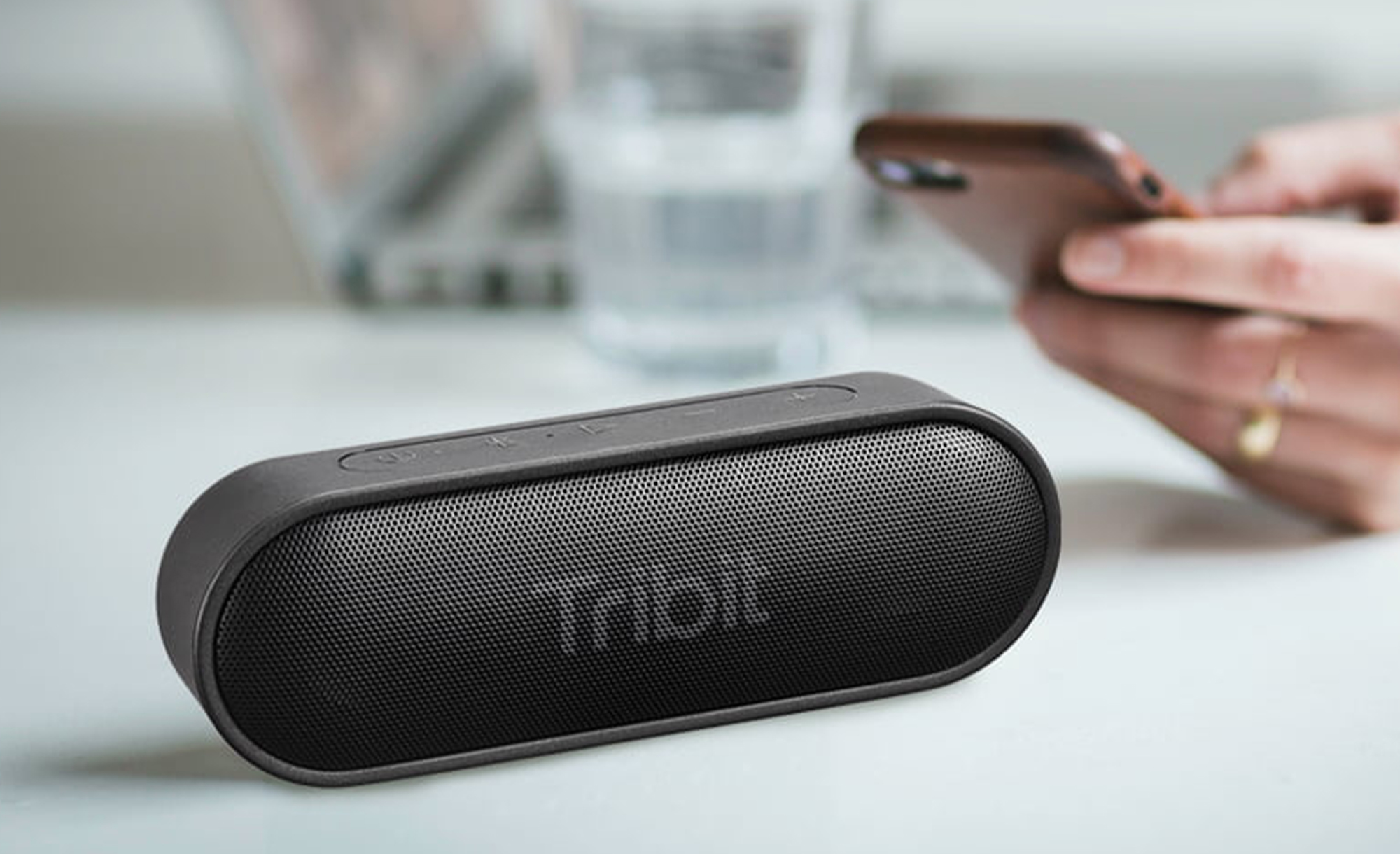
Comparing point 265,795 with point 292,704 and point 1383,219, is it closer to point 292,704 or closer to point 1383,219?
point 292,704

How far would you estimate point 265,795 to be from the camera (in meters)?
0.64

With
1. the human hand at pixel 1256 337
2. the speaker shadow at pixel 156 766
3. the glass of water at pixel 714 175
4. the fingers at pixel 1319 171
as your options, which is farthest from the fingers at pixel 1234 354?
the speaker shadow at pixel 156 766

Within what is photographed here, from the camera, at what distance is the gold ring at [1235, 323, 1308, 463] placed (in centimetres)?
87

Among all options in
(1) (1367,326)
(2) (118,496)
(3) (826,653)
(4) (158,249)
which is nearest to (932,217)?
(1) (1367,326)

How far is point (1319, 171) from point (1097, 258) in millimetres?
254

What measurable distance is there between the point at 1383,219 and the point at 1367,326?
0.22 metres

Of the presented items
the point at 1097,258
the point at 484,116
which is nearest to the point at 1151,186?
the point at 1097,258

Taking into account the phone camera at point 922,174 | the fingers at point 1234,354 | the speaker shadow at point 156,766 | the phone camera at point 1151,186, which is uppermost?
the phone camera at point 1151,186

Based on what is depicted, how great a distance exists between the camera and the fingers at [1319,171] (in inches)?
40.5

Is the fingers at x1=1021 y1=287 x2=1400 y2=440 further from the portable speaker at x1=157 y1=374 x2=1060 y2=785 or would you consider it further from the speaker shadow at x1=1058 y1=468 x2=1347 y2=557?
the portable speaker at x1=157 y1=374 x2=1060 y2=785

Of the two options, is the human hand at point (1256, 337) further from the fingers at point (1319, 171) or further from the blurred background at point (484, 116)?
the blurred background at point (484, 116)

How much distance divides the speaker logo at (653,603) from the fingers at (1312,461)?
0.33 m

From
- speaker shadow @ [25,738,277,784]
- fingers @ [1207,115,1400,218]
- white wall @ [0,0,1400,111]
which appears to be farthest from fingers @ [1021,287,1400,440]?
white wall @ [0,0,1400,111]

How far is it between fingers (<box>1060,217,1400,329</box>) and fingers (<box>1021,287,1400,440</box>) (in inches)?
0.7
